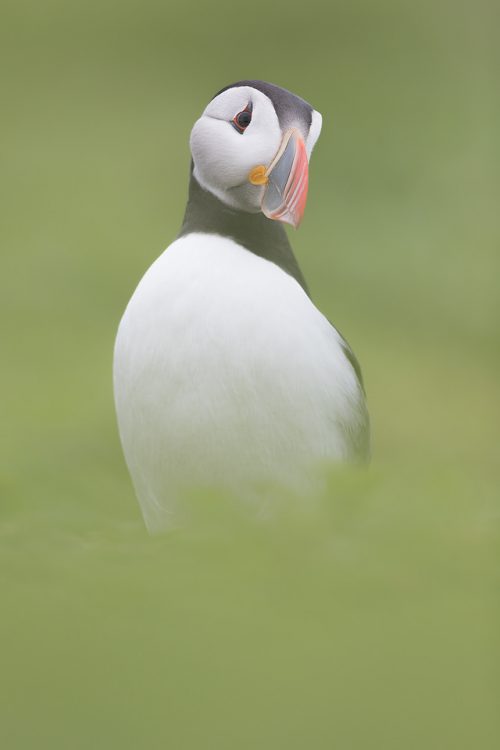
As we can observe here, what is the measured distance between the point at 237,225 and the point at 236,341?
0.25 metres

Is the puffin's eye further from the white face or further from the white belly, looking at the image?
the white belly

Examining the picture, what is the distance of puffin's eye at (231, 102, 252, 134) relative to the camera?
2148 millimetres

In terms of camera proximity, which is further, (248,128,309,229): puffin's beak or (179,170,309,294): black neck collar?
(179,170,309,294): black neck collar

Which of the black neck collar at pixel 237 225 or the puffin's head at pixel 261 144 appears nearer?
the puffin's head at pixel 261 144

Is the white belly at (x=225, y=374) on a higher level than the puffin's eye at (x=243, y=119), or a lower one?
lower

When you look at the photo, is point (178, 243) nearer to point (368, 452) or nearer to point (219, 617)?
point (368, 452)

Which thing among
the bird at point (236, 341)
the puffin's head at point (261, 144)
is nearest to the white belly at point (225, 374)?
the bird at point (236, 341)

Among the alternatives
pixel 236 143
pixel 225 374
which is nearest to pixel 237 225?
pixel 236 143

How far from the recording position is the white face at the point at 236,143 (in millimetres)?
2123

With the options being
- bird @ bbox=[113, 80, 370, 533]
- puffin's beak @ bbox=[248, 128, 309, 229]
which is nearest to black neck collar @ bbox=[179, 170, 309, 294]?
bird @ bbox=[113, 80, 370, 533]

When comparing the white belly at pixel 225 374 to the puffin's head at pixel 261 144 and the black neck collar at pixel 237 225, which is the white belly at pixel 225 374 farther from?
the puffin's head at pixel 261 144

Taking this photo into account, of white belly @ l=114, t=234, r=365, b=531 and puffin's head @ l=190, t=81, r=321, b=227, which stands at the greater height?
puffin's head @ l=190, t=81, r=321, b=227

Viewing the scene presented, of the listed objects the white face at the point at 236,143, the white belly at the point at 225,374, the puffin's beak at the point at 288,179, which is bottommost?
the white belly at the point at 225,374

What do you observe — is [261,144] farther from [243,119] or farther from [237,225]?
[237,225]
